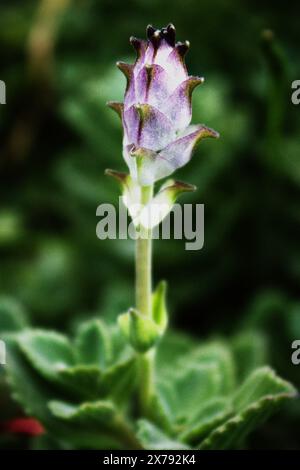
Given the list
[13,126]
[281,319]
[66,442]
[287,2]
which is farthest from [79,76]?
[66,442]

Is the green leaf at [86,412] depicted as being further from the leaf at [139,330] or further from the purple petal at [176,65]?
the purple petal at [176,65]

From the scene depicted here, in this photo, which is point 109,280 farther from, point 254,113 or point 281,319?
point 254,113

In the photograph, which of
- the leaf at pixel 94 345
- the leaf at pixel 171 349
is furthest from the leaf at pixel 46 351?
the leaf at pixel 171 349

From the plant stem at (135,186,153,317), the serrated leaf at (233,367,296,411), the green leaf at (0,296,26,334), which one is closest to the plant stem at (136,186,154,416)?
the plant stem at (135,186,153,317)

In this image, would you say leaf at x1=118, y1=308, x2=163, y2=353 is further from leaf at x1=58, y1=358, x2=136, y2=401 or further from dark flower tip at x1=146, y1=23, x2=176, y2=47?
dark flower tip at x1=146, y1=23, x2=176, y2=47

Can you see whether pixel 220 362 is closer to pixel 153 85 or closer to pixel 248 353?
pixel 248 353

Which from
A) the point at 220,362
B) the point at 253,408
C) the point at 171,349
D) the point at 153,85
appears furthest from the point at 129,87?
the point at 171,349
